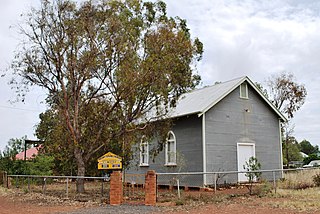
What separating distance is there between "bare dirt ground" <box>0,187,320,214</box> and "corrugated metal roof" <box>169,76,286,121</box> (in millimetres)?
6368

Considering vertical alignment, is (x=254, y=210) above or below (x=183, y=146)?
below

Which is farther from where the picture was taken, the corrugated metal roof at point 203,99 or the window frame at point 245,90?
the window frame at point 245,90

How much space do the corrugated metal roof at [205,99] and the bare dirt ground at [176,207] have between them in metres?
6.37

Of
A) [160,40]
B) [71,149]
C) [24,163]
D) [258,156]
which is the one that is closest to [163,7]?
[160,40]

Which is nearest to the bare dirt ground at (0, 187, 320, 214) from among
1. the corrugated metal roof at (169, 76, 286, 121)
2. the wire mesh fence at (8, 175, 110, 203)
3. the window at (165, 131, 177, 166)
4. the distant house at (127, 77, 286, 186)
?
→ the wire mesh fence at (8, 175, 110, 203)

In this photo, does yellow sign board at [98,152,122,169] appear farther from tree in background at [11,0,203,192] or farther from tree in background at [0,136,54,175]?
tree in background at [0,136,54,175]

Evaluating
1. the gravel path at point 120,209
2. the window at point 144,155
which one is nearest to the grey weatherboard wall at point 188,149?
the window at point 144,155

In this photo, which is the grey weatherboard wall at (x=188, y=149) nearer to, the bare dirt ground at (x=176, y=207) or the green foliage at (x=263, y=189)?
the green foliage at (x=263, y=189)

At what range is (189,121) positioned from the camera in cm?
2208

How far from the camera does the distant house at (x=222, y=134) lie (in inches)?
825

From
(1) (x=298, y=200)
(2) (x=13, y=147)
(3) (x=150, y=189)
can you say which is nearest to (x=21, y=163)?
(2) (x=13, y=147)

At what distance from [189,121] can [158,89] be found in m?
4.58

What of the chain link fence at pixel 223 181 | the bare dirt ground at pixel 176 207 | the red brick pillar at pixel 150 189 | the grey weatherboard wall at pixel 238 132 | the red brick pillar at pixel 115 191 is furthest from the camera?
the grey weatherboard wall at pixel 238 132

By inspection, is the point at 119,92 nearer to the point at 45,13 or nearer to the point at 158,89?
the point at 158,89
